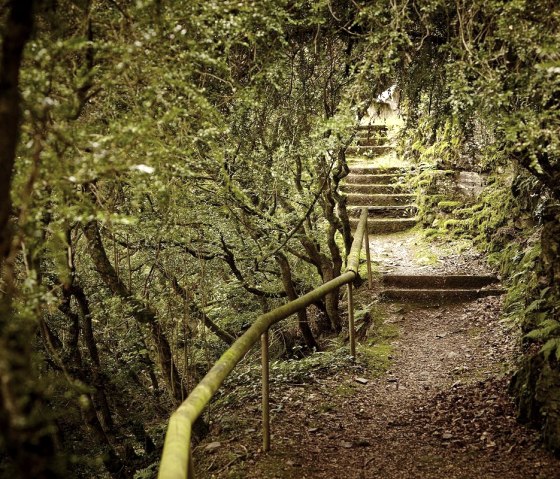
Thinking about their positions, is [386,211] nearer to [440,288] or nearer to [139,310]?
[440,288]

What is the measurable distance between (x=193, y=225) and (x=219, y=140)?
1.11 meters

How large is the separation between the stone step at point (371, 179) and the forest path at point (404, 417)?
6757 millimetres

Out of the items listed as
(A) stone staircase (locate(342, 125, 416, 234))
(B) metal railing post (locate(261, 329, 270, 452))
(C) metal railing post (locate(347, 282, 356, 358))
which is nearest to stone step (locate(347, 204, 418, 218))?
(A) stone staircase (locate(342, 125, 416, 234))

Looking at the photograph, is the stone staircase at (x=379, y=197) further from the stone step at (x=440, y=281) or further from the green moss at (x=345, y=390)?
the green moss at (x=345, y=390)

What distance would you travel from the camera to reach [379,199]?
13305 mm

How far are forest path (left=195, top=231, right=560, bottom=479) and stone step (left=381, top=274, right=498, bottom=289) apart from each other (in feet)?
2.49

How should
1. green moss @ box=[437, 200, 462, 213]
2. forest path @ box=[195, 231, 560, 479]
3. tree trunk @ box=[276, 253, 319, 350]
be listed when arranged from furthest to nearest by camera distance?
1. green moss @ box=[437, 200, 462, 213]
2. tree trunk @ box=[276, 253, 319, 350]
3. forest path @ box=[195, 231, 560, 479]

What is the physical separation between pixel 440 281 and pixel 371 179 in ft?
20.0

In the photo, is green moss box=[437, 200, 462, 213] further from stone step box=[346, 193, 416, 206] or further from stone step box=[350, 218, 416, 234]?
stone step box=[346, 193, 416, 206]

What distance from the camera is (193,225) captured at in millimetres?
5805

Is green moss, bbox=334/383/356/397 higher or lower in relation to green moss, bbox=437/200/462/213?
lower

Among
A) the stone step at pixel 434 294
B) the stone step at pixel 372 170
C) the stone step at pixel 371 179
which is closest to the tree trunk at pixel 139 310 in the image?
the stone step at pixel 434 294

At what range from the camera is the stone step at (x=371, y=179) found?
1388cm

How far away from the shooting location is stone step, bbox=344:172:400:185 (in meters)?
13.9
